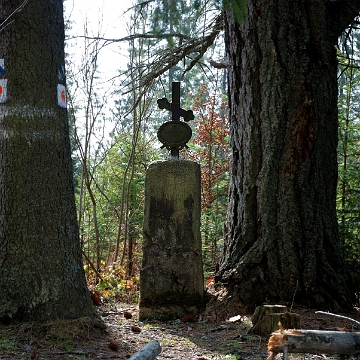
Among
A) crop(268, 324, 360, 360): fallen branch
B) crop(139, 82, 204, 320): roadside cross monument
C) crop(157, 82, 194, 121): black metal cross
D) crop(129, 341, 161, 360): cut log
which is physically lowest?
crop(129, 341, 161, 360): cut log

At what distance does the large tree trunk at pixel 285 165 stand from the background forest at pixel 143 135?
102cm

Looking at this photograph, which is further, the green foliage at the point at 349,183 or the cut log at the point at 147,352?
the green foliage at the point at 349,183

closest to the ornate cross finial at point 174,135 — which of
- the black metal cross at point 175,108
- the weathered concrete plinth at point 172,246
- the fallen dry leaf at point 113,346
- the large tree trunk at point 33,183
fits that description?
the black metal cross at point 175,108

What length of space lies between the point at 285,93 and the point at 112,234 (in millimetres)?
6066

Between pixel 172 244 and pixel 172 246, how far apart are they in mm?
22

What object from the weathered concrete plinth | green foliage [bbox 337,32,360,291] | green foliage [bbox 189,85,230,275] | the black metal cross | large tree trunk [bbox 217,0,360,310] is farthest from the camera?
green foliage [bbox 189,85,230,275]

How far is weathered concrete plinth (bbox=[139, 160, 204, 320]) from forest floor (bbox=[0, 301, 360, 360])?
0.27m

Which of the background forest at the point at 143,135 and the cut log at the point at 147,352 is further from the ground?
the background forest at the point at 143,135

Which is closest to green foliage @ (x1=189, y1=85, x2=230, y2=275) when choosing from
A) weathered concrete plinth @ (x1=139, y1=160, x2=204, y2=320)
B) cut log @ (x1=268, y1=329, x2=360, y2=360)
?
weathered concrete plinth @ (x1=139, y1=160, x2=204, y2=320)

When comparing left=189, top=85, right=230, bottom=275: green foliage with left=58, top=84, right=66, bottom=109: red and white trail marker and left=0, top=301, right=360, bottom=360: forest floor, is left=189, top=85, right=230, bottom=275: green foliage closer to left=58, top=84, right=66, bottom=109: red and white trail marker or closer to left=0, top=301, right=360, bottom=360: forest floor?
left=0, top=301, right=360, bottom=360: forest floor

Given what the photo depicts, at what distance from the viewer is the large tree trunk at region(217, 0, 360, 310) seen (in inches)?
208

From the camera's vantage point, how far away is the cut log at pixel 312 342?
8.73 ft

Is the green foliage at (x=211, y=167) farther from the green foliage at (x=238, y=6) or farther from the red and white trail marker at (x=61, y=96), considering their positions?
the green foliage at (x=238, y=6)

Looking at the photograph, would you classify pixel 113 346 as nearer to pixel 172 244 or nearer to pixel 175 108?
pixel 172 244
